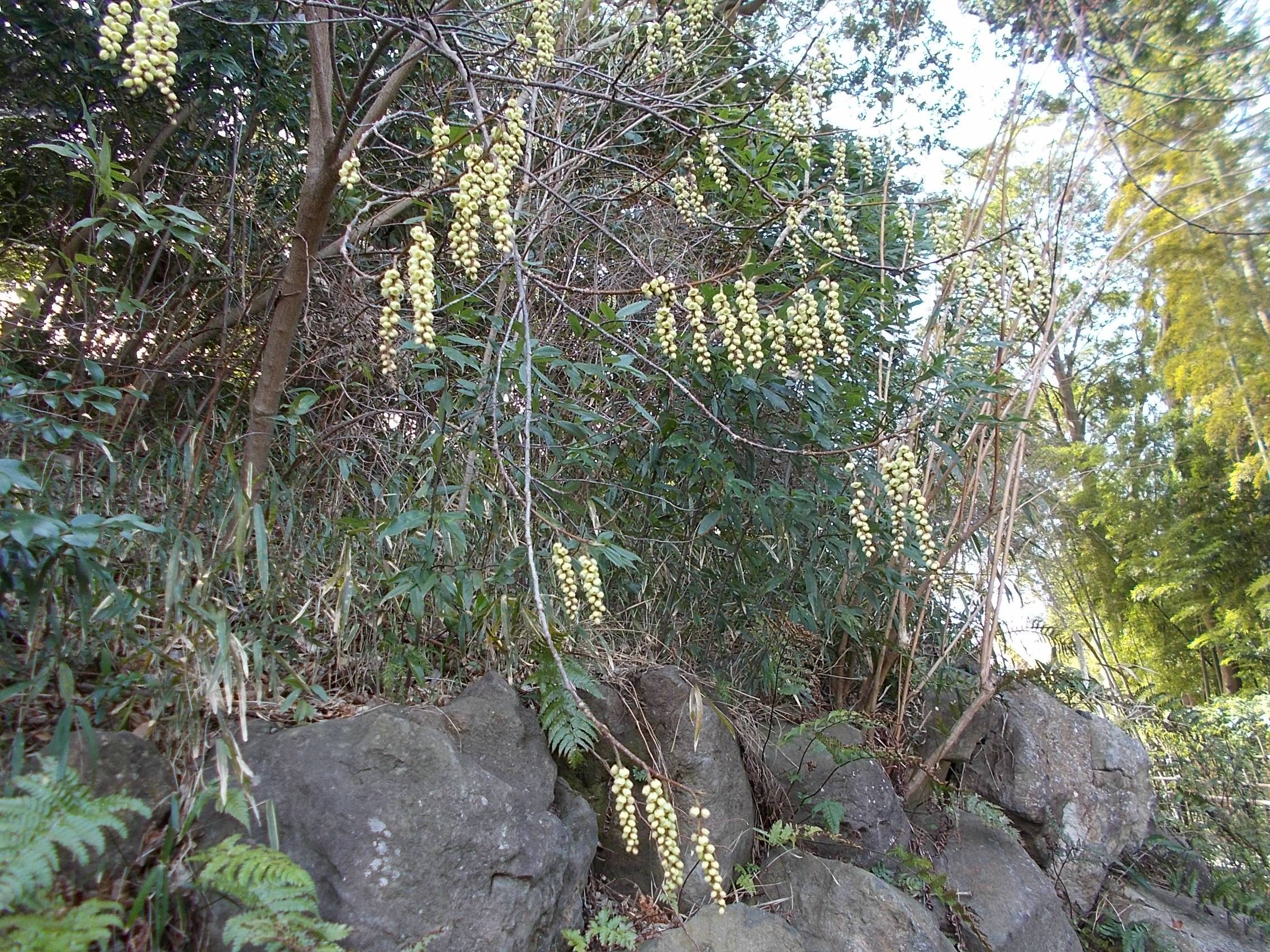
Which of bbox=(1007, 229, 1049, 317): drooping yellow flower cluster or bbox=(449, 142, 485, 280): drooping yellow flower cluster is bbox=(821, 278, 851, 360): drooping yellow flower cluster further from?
bbox=(449, 142, 485, 280): drooping yellow flower cluster

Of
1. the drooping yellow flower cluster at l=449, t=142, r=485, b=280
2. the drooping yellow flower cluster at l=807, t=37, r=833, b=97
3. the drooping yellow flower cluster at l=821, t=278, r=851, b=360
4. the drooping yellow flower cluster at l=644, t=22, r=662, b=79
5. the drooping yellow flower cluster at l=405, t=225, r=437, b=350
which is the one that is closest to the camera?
the drooping yellow flower cluster at l=405, t=225, r=437, b=350

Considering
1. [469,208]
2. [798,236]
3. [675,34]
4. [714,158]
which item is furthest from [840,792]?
[675,34]

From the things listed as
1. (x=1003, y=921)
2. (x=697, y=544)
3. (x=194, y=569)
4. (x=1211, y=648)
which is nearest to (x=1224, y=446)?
(x=1211, y=648)

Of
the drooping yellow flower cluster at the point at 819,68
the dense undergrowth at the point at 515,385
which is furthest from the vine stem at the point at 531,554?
the drooping yellow flower cluster at the point at 819,68

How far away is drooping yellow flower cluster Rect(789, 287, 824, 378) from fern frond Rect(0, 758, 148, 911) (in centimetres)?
181

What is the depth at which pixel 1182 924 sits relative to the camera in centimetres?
308

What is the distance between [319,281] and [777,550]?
182 cm

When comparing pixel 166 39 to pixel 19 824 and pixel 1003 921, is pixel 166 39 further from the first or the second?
pixel 1003 921

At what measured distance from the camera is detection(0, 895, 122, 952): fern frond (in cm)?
126

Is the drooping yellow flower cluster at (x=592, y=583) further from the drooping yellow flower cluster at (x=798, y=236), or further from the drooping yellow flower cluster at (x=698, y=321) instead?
the drooping yellow flower cluster at (x=798, y=236)

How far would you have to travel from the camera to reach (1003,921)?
267 centimetres

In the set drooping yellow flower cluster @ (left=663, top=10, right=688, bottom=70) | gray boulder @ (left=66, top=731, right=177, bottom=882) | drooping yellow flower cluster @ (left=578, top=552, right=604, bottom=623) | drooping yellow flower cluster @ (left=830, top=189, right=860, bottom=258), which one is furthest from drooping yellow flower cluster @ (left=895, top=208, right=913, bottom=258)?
gray boulder @ (left=66, top=731, right=177, bottom=882)

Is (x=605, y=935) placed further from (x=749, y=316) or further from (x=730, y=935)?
(x=749, y=316)

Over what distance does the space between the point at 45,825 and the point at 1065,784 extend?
3504mm
